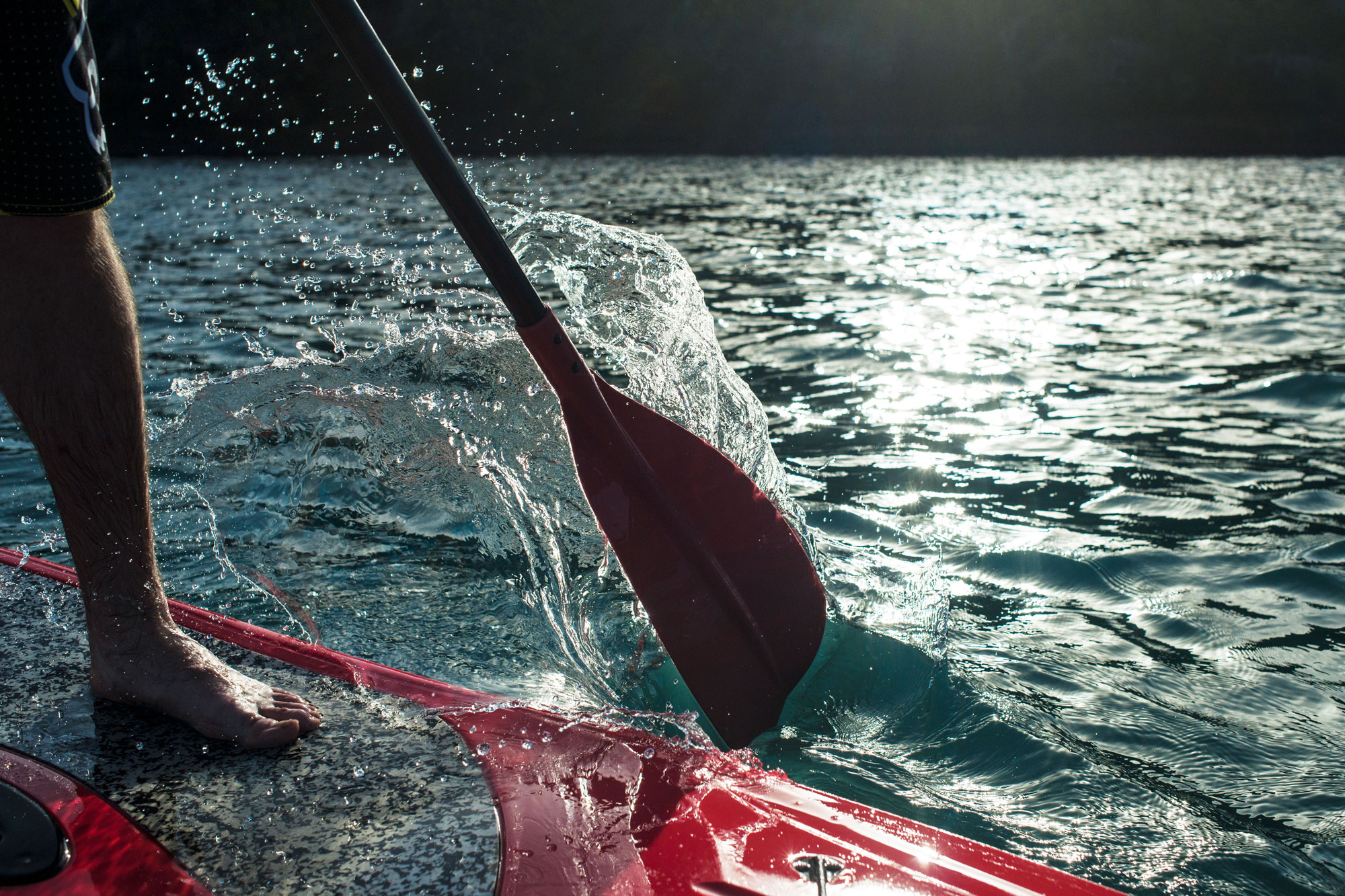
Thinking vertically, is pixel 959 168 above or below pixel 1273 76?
below

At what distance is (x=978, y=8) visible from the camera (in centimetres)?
4175

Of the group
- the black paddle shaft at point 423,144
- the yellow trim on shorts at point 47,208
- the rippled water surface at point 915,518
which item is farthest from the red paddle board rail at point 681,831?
the yellow trim on shorts at point 47,208

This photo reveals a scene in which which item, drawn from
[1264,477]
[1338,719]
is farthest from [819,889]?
[1264,477]

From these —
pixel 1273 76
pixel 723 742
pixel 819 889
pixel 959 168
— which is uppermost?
pixel 1273 76

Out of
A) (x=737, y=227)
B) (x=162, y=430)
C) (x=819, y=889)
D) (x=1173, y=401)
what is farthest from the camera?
(x=737, y=227)

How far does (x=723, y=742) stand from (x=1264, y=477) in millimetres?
2700

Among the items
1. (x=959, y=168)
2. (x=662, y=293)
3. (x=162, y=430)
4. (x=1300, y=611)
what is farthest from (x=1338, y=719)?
(x=959, y=168)

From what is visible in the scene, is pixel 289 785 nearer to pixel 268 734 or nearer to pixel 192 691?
pixel 268 734

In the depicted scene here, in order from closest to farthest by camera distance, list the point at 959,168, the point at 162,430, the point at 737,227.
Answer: the point at 162,430 → the point at 737,227 → the point at 959,168

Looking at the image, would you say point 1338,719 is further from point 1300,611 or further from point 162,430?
point 162,430

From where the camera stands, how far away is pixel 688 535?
83.7 inches

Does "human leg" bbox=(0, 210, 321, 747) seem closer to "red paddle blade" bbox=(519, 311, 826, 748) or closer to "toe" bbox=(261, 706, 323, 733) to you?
"toe" bbox=(261, 706, 323, 733)

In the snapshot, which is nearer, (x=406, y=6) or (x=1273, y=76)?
(x=406, y=6)

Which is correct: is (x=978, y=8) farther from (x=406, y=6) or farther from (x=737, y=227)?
(x=406, y=6)
